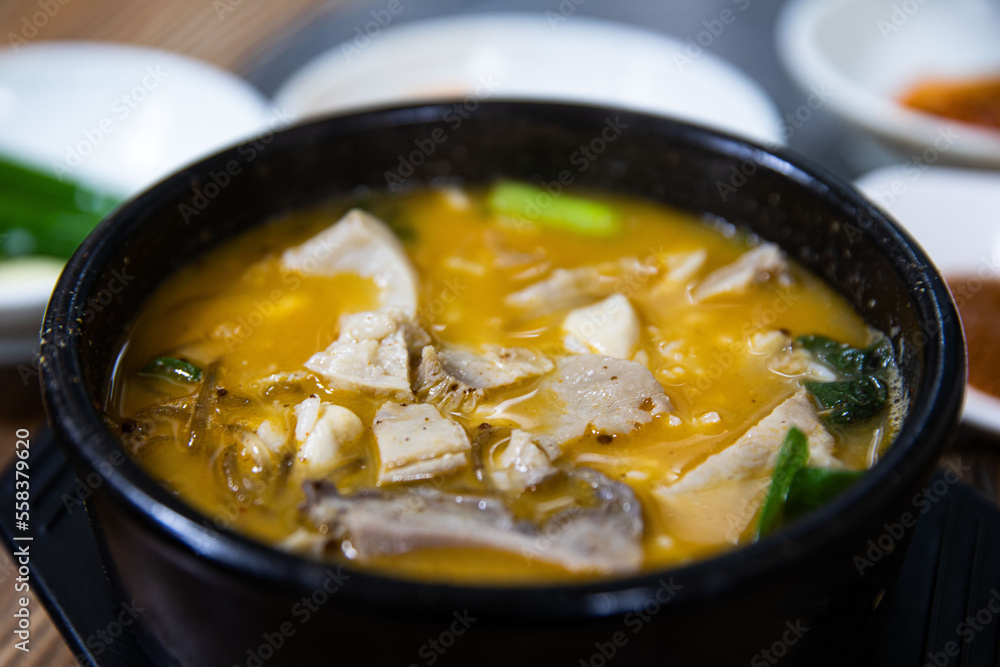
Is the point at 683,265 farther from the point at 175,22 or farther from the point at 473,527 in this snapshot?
the point at 175,22

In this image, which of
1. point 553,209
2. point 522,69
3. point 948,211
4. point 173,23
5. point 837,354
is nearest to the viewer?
point 837,354

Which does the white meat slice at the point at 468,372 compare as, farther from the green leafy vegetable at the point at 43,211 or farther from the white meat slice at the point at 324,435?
the green leafy vegetable at the point at 43,211

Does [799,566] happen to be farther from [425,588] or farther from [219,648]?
[219,648]

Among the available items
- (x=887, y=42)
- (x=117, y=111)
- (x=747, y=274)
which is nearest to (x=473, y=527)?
(x=747, y=274)

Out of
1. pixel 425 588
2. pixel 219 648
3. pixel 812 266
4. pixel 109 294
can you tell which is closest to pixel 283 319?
pixel 109 294

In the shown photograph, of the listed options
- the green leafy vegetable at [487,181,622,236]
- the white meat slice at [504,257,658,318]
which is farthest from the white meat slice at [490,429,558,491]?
the green leafy vegetable at [487,181,622,236]

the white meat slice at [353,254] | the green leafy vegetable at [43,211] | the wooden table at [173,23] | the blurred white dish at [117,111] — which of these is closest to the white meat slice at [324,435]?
the white meat slice at [353,254]
